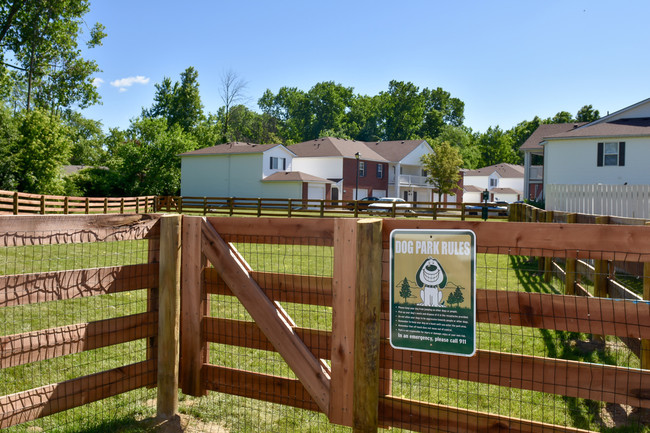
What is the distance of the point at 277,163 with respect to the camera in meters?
A: 55.8

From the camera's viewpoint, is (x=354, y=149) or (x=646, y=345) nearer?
(x=646, y=345)

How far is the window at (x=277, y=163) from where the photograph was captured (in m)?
55.1

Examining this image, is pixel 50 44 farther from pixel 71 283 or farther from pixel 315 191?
pixel 71 283

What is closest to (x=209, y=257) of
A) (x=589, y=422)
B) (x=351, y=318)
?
(x=351, y=318)

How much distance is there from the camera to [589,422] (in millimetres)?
5070

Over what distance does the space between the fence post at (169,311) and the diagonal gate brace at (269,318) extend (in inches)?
11.8

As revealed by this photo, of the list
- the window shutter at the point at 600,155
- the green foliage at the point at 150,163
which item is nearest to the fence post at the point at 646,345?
the window shutter at the point at 600,155

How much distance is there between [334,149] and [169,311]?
5552 cm

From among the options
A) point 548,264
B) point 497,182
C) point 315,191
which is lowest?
point 548,264

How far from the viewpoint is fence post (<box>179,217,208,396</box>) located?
4.79 meters

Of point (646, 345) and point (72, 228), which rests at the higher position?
point (72, 228)

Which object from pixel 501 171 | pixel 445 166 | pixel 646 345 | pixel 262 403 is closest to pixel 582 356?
pixel 646 345

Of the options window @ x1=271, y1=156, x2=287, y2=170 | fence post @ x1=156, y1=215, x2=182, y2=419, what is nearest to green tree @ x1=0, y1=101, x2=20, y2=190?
window @ x1=271, y1=156, x2=287, y2=170

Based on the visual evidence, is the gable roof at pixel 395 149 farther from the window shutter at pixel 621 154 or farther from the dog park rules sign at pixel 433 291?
the dog park rules sign at pixel 433 291
